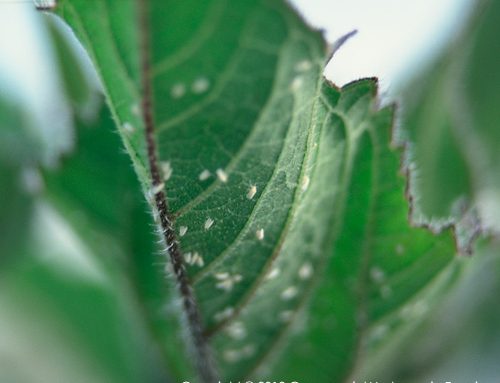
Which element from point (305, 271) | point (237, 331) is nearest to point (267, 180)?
point (305, 271)

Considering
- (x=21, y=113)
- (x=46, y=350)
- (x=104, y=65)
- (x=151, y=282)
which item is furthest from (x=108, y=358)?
(x=104, y=65)

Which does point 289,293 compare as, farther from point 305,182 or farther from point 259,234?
point 305,182

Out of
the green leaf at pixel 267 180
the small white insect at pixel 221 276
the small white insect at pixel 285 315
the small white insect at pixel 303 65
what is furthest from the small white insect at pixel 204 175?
the small white insect at pixel 285 315

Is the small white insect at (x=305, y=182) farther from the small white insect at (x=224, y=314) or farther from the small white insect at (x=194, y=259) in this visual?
the small white insect at (x=224, y=314)

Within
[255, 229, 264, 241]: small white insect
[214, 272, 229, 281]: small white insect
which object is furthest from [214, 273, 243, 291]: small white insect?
[255, 229, 264, 241]: small white insect

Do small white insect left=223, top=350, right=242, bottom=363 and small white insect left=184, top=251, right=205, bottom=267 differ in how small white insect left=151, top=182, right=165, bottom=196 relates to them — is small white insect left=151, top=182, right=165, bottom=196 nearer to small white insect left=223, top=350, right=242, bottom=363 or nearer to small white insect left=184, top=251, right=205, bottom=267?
small white insect left=184, top=251, right=205, bottom=267

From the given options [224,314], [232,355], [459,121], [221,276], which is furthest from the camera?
[459,121]

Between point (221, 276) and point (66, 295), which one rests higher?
point (66, 295)
